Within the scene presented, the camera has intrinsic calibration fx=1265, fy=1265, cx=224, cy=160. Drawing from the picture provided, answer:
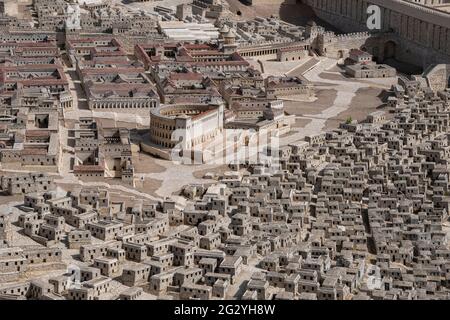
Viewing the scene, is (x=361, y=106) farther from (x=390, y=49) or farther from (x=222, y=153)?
(x=390, y=49)

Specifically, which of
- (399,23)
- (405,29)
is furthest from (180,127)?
(399,23)

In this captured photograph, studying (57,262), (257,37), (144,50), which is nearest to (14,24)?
(144,50)

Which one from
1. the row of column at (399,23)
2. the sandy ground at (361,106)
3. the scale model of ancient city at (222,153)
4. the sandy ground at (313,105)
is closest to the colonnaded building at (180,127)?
the scale model of ancient city at (222,153)

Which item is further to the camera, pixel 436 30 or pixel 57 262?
pixel 436 30

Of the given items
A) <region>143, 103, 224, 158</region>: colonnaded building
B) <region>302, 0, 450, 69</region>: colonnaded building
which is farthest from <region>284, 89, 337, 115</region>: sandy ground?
<region>302, 0, 450, 69</region>: colonnaded building

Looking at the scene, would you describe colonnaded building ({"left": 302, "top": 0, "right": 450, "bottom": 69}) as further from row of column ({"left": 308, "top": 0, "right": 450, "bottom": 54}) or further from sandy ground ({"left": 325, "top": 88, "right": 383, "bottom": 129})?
sandy ground ({"left": 325, "top": 88, "right": 383, "bottom": 129})

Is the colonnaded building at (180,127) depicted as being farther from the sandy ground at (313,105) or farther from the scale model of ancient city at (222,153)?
the sandy ground at (313,105)
